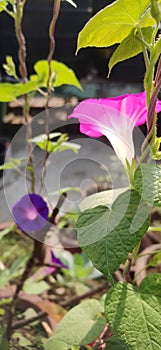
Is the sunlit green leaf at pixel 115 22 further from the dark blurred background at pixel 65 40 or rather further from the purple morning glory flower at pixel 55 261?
the dark blurred background at pixel 65 40

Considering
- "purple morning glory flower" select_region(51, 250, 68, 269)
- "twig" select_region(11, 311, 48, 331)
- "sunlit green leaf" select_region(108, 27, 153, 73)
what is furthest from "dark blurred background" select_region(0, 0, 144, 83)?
"sunlit green leaf" select_region(108, 27, 153, 73)

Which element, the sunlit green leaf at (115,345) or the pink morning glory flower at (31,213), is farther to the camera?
the pink morning glory flower at (31,213)

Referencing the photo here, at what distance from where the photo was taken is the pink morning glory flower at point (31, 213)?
0.49 metres

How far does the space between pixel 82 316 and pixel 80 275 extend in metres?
0.34

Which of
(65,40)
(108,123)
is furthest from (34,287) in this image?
(65,40)

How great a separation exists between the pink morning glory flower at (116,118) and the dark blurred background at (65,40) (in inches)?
47.5

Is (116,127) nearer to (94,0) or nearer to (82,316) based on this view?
(82,316)

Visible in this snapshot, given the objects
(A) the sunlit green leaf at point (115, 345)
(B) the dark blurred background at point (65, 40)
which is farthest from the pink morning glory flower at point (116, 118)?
(B) the dark blurred background at point (65, 40)

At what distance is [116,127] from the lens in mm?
283

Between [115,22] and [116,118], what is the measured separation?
5cm

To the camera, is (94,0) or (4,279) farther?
(94,0)

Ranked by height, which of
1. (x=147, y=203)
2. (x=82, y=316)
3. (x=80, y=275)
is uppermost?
(x=147, y=203)

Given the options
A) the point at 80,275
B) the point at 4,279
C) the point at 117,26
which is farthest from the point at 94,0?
the point at 117,26

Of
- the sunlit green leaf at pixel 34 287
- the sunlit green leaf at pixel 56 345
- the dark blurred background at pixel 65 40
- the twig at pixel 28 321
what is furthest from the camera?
the dark blurred background at pixel 65 40
